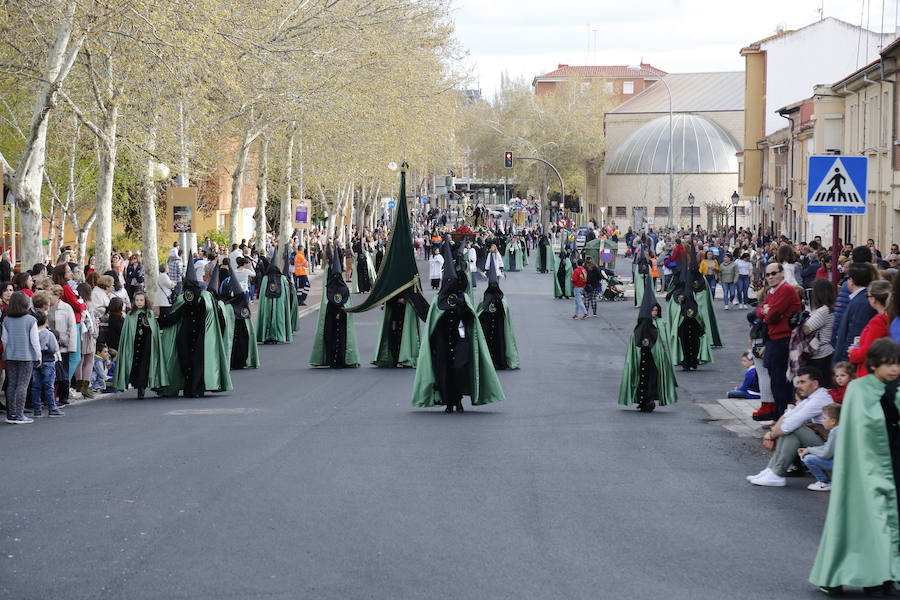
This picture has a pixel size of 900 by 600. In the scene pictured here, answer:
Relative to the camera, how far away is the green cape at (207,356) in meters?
16.3

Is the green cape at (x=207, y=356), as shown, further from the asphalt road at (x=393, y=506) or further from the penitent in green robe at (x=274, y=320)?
the penitent in green robe at (x=274, y=320)

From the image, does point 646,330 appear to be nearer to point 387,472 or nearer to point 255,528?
point 387,472

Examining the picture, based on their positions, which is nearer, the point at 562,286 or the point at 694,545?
the point at 694,545

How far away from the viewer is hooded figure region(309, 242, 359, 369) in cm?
1966

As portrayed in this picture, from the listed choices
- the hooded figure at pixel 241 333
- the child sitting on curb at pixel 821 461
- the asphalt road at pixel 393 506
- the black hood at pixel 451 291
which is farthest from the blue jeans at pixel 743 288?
the child sitting on curb at pixel 821 461

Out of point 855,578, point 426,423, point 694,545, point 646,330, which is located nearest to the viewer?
point 855,578

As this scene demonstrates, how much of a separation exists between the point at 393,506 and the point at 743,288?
2477 cm

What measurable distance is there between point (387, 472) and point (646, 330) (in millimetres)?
4965

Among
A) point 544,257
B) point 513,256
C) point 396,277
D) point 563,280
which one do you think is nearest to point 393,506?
point 396,277

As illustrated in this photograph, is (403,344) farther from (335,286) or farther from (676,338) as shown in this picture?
(676,338)

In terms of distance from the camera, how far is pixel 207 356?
53.9 feet

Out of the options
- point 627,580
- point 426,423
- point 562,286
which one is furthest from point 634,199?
point 627,580

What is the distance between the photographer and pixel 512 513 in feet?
29.2

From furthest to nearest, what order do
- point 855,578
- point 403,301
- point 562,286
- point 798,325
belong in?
1. point 562,286
2. point 403,301
3. point 798,325
4. point 855,578
